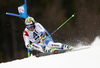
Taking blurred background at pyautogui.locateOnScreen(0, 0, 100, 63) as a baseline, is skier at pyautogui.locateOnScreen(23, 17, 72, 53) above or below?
below

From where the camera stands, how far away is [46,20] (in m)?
18.7

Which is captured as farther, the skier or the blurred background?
the blurred background

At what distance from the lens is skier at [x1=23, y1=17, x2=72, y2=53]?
697 cm

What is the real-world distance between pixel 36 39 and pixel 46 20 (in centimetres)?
1150

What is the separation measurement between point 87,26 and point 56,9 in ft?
11.1

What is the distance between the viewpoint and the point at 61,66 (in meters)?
4.12

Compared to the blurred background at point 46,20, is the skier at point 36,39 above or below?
below

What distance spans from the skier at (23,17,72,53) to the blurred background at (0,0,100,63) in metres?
10.8

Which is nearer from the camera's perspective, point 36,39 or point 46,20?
point 36,39

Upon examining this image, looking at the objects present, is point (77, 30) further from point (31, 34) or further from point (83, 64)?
point (83, 64)

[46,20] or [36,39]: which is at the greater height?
[46,20]

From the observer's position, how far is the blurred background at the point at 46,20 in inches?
737

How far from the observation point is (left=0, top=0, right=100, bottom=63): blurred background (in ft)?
61.4

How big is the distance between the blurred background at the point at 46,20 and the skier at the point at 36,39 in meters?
10.8
